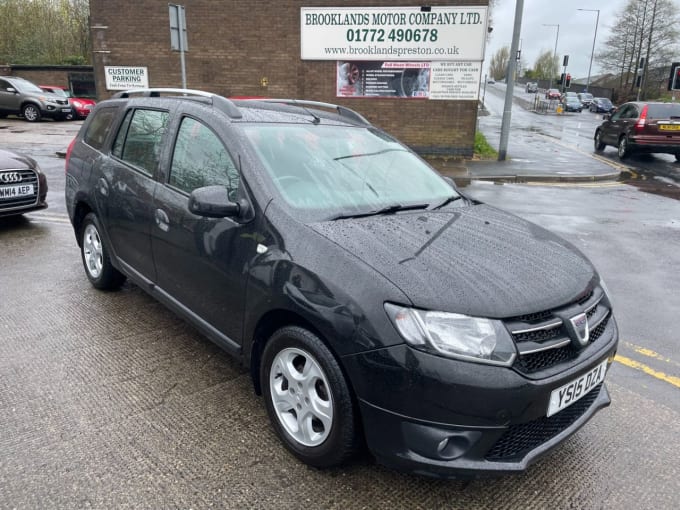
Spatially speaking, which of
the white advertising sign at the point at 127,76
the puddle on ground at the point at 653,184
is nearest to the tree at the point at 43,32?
the white advertising sign at the point at 127,76

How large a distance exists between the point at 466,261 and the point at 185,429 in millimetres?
1713

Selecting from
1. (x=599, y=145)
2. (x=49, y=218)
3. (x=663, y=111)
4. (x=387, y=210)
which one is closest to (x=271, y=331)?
(x=387, y=210)

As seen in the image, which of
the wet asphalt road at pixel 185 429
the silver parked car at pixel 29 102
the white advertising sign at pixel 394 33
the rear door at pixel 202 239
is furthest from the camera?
the silver parked car at pixel 29 102

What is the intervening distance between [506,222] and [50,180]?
9.61 metres

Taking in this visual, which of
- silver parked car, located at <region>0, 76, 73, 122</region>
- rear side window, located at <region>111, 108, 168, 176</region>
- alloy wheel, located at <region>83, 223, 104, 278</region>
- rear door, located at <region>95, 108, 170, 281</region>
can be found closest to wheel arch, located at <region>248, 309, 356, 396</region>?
rear door, located at <region>95, 108, 170, 281</region>

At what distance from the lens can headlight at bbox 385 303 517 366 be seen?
2.07m

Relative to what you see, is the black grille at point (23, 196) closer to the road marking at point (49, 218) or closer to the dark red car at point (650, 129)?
the road marking at point (49, 218)

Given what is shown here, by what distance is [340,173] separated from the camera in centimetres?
314

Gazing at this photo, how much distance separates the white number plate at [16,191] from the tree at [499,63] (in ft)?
430

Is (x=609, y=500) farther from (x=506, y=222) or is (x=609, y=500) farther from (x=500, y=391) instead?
(x=506, y=222)

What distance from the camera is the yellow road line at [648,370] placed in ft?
11.6

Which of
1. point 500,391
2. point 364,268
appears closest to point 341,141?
point 364,268

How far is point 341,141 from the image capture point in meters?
3.43

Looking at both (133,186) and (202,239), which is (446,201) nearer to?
(202,239)
